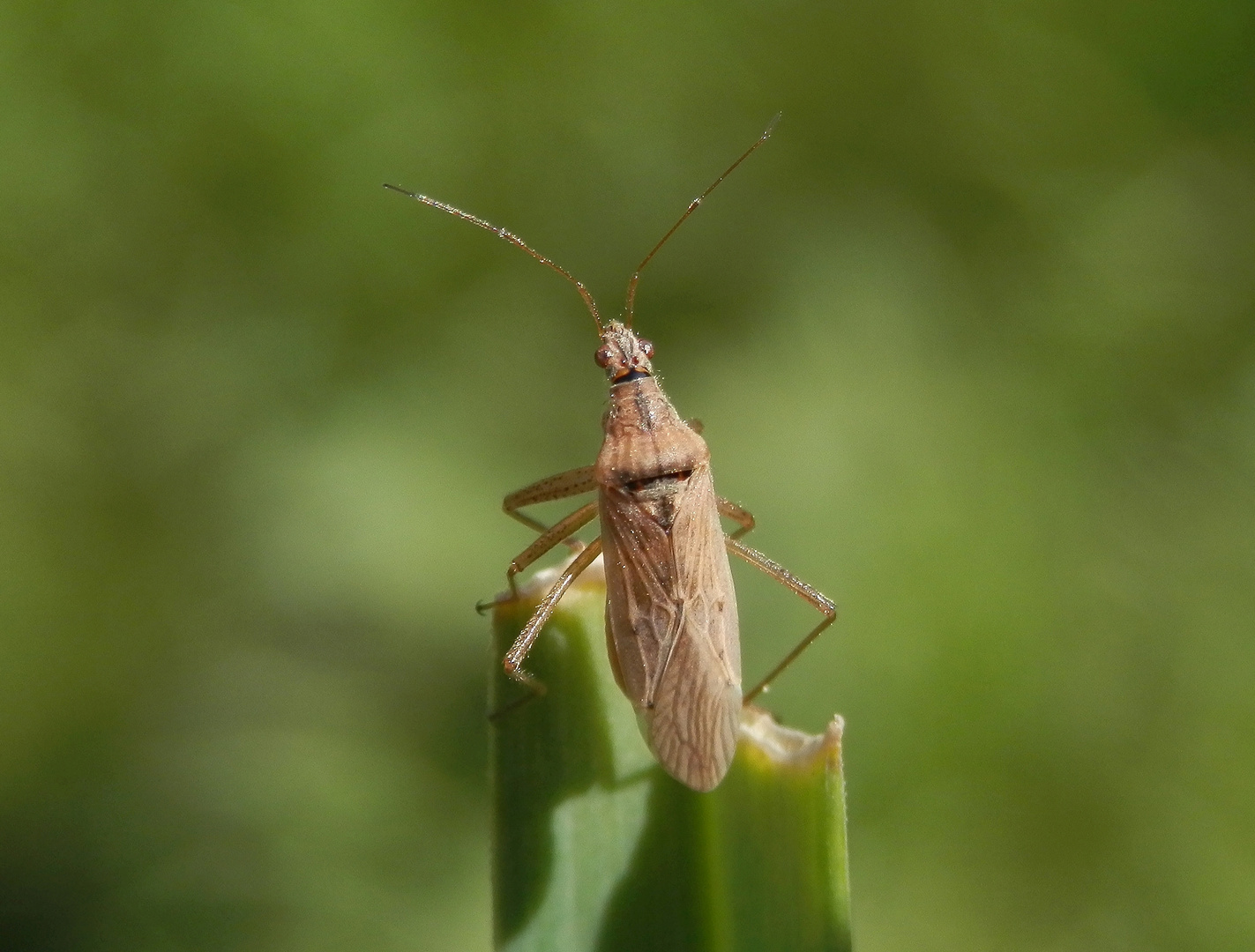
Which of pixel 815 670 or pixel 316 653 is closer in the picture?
pixel 815 670

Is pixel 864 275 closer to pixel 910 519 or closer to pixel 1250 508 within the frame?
pixel 910 519

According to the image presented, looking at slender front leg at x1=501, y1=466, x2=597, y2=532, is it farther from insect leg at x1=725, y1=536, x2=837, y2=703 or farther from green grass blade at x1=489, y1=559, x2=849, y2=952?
green grass blade at x1=489, y1=559, x2=849, y2=952

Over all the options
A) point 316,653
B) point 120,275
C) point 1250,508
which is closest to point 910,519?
point 1250,508

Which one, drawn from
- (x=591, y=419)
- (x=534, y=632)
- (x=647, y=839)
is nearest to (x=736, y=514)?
(x=534, y=632)

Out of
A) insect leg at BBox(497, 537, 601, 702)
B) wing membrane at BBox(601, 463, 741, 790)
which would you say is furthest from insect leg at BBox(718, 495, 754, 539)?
insect leg at BBox(497, 537, 601, 702)

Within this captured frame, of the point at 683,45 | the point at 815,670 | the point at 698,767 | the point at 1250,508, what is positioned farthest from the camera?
the point at 683,45

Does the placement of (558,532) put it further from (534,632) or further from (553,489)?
(534,632)
